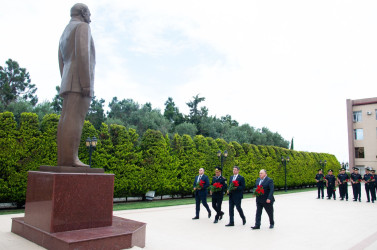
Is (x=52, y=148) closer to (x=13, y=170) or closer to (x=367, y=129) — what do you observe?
(x=13, y=170)

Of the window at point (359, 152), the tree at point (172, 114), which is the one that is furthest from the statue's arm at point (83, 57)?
the window at point (359, 152)

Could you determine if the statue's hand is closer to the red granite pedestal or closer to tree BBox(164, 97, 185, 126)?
the red granite pedestal

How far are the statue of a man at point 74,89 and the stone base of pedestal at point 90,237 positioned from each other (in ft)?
4.23

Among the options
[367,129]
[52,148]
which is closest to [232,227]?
[52,148]

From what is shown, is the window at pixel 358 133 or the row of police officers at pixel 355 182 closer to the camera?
the row of police officers at pixel 355 182

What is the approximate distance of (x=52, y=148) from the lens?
13.0 m

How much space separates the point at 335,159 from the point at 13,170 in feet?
128

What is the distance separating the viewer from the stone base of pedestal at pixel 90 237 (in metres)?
4.19

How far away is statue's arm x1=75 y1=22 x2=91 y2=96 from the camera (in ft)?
17.9

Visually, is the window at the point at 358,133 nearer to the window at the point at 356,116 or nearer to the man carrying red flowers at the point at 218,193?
the window at the point at 356,116

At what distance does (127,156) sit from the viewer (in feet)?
51.0

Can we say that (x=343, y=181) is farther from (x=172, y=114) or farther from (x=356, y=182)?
(x=172, y=114)

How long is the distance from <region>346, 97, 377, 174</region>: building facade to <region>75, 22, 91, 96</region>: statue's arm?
48650 mm

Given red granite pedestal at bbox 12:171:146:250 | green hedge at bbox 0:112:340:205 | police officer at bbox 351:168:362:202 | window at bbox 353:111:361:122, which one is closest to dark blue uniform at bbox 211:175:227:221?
red granite pedestal at bbox 12:171:146:250
